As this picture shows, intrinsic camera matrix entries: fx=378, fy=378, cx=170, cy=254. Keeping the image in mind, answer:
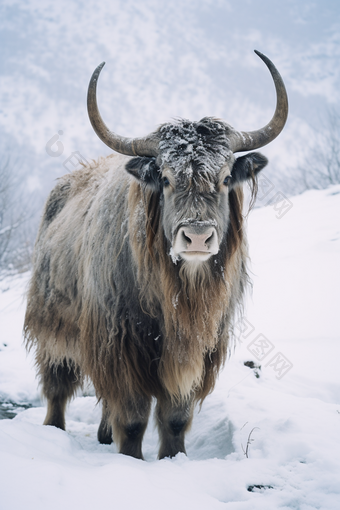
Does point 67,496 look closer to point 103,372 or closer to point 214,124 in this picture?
point 103,372

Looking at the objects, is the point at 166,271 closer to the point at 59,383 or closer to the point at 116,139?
the point at 116,139

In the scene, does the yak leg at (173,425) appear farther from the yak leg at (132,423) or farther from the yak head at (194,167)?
the yak head at (194,167)

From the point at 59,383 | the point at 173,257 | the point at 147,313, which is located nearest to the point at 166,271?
the point at 173,257

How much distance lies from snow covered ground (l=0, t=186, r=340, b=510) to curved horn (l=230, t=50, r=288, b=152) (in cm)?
120

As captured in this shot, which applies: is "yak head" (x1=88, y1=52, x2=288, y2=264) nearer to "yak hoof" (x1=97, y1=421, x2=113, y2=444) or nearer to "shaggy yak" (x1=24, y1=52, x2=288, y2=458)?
"shaggy yak" (x1=24, y1=52, x2=288, y2=458)

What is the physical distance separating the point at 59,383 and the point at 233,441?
212 cm

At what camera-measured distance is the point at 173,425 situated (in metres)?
3.13

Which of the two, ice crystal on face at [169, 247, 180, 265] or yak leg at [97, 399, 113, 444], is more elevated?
ice crystal on face at [169, 247, 180, 265]

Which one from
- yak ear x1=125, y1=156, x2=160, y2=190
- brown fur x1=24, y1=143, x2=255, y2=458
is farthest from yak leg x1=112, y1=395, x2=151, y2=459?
yak ear x1=125, y1=156, x2=160, y2=190

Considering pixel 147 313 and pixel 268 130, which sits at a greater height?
pixel 268 130

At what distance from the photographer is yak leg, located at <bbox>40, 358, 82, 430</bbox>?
411cm

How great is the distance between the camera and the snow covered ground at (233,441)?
1.71 meters

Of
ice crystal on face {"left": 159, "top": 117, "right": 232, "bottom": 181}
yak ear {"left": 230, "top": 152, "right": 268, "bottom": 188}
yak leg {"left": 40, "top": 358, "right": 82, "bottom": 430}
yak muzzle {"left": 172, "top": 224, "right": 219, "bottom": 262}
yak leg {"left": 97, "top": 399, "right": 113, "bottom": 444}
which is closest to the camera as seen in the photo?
yak muzzle {"left": 172, "top": 224, "right": 219, "bottom": 262}

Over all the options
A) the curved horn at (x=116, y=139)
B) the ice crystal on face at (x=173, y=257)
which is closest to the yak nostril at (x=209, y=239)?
the ice crystal on face at (x=173, y=257)
